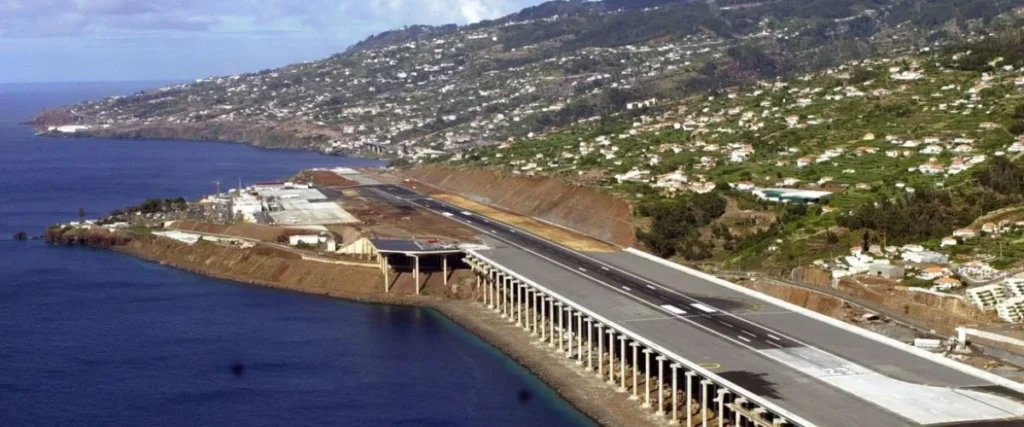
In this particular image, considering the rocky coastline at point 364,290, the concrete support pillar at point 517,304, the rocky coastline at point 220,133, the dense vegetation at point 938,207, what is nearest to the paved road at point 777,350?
the concrete support pillar at point 517,304

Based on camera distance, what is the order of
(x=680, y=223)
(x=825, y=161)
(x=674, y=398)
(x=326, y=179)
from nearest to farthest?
(x=674, y=398), (x=680, y=223), (x=825, y=161), (x=326, y=179)

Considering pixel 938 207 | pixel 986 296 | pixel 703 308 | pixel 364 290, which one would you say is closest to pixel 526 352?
pixel 703 308

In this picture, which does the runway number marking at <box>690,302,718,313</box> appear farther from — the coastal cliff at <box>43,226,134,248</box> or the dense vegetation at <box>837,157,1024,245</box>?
the coastal cliff at <box>43,226,134,248</box>

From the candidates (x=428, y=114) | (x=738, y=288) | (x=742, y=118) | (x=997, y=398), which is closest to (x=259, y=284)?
(x=738, y=288)

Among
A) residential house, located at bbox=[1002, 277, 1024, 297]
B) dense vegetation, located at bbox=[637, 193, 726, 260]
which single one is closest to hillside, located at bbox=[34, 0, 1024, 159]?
dense vegetation, located at bbox=[637, 193, 726, 260]

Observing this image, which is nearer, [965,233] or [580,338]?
[580,338]


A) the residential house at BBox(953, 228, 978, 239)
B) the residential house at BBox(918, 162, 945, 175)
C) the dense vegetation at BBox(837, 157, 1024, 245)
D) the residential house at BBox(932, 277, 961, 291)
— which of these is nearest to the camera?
the residential house at BBox(932, 277, 961, 291)

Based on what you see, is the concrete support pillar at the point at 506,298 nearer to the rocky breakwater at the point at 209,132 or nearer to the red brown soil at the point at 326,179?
the red brown soil at the point at 326,179

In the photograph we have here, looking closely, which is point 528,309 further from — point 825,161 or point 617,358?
point 825,161

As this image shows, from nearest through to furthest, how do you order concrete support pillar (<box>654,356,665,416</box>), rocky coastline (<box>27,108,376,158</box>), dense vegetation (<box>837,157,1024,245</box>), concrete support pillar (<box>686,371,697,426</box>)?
concrete support pillar (<box>686,371,697,426</box>) < concrete support pillar (<box>654,356,665,416</box>) < dense vegetation (<box>837,157,1024,245</box>) < rocky coastline (<box>27,108,376,158</box>)
